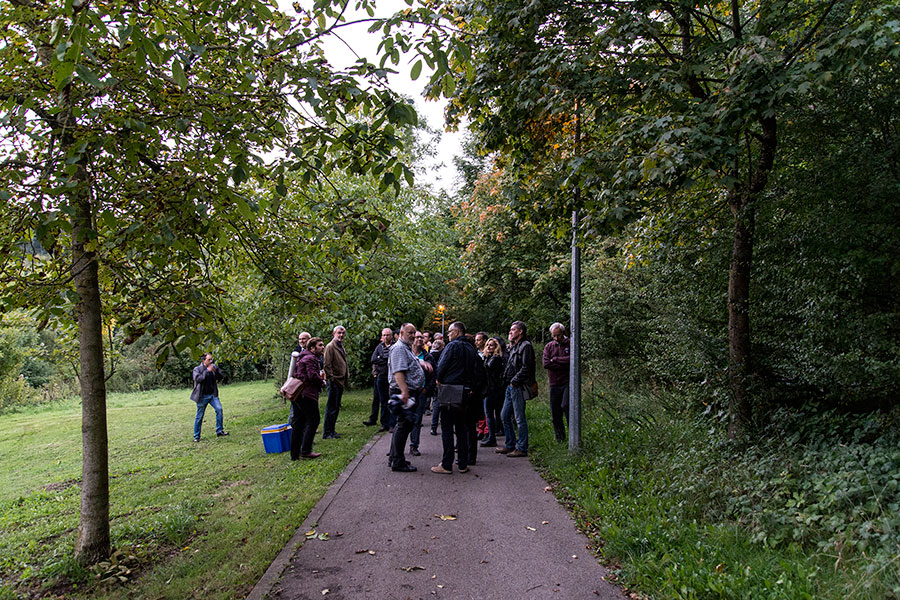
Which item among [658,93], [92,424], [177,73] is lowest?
[92,424]

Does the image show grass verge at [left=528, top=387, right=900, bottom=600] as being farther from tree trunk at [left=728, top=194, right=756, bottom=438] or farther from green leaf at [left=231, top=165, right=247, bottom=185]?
green leaf at [left=231, top=165, right=247, bottom=185]

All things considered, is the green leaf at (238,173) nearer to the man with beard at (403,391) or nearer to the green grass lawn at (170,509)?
the green grass lawn at (170,509)

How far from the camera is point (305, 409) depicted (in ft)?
28.7

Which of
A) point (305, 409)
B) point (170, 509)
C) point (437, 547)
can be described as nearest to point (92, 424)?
point (170, 509)

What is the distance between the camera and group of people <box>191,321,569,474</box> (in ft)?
25.0

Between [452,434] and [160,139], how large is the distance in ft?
17.3

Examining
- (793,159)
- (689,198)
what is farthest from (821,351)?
(689,198)

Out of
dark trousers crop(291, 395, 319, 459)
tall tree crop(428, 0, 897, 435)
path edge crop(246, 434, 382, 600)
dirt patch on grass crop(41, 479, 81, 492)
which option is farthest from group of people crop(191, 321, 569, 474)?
dirt patch on grass crop(41, 479, 81, 492)

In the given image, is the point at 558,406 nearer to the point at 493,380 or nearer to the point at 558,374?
the point at 558,374

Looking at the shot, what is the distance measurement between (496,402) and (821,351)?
5.22 m

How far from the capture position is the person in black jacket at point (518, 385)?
857 centimetres

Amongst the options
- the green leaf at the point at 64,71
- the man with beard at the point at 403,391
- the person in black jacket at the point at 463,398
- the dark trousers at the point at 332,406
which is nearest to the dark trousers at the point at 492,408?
the person in black jacket at the point at 463,398

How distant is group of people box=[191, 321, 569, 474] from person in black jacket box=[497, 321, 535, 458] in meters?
0.02

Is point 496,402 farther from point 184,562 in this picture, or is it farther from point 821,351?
point 184,562
